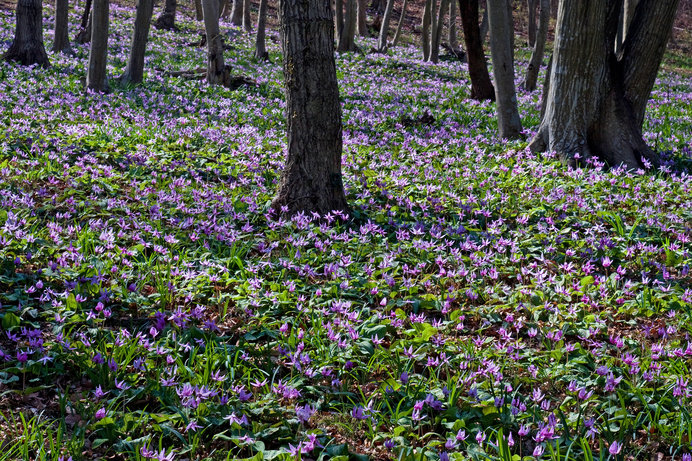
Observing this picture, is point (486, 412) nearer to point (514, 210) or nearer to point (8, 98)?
point (514, 210)

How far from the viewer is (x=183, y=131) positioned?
8945 mm

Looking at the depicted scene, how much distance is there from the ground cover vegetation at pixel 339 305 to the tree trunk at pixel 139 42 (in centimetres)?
432

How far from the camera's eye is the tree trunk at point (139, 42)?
39.3 ft

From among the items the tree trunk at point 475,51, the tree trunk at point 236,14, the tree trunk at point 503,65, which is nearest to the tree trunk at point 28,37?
the tree trunk at point 475,51

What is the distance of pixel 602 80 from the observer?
762 centimetres

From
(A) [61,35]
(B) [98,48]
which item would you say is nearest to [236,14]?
(A) [61,35]

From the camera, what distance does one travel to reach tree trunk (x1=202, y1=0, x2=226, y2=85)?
12555mm

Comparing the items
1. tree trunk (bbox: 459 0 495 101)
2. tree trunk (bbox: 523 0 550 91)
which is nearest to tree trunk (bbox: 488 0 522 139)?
tree trunk (bbox: 459 0 495 101)

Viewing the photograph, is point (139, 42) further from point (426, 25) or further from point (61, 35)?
point (426, 25)

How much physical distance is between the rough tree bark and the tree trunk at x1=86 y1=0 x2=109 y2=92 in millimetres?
7910

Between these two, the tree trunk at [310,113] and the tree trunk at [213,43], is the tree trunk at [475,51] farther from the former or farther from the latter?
the tree trunk at [310,113]

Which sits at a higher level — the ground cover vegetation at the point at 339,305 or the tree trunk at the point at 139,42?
the tree trunk at the point at 139,42

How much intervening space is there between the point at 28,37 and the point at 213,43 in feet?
13.9

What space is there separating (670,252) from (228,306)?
3744 mm
